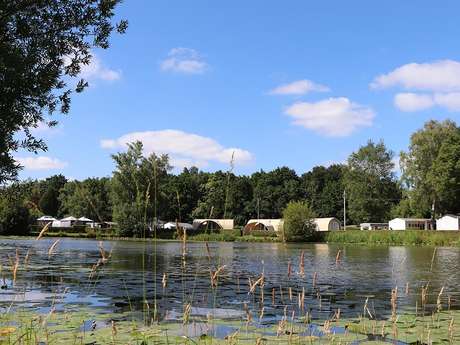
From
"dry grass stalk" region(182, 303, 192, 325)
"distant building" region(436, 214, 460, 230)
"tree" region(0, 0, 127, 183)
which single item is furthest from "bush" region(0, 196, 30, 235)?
"dry grass stalk" region(182, 303, 192, 325)

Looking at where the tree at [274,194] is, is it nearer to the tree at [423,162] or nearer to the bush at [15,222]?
the tree at [423,162]

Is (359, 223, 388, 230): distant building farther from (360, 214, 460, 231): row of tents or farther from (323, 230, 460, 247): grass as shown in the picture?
(323, 230, 460, 247): grass

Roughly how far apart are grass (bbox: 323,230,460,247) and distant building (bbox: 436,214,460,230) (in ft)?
58.5

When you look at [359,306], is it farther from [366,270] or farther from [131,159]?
[131,159]

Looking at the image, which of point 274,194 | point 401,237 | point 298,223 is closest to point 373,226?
point 274,194

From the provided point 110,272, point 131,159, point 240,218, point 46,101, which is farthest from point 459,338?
point 240,218

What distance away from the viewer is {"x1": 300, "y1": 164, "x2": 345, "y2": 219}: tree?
125m

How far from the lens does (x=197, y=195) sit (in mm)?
129125

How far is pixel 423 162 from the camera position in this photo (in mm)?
85812

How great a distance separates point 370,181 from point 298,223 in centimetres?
2953

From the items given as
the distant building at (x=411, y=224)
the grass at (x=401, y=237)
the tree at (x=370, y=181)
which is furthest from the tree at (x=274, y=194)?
the grass at (x=401, y=237)

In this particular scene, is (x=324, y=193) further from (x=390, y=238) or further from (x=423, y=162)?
(x=390, y=238)

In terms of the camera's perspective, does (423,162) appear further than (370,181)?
No

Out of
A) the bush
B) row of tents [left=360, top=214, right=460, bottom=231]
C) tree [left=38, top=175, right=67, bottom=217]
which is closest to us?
the bush
